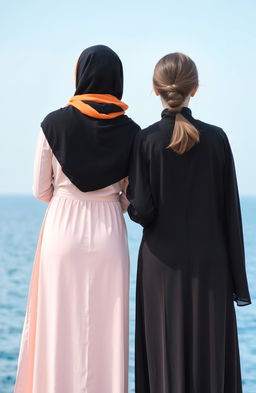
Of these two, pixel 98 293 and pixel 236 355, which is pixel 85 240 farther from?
pixel 236 355

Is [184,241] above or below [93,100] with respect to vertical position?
below

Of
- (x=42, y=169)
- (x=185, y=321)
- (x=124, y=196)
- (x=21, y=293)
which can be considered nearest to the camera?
(x=185, y=321)

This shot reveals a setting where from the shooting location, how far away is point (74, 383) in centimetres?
267

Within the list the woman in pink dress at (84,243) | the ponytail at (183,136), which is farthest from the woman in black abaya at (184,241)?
the woman in pink dress at (84,243)

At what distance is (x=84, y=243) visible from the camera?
2.59 meters

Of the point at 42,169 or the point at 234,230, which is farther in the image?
the point at 42,169

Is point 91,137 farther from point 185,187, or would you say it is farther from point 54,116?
point 185,187

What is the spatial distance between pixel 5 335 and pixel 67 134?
33.1 feet

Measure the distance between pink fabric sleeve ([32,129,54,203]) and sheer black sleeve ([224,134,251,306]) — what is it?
70cm

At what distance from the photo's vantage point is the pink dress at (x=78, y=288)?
2.60 m

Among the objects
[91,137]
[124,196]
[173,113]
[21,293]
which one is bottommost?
[21,293]

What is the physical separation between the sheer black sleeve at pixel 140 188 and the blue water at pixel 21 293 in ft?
8.31

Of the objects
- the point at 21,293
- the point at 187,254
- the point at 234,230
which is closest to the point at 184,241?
the point at 187,254

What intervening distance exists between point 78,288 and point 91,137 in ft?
→ 2.01
